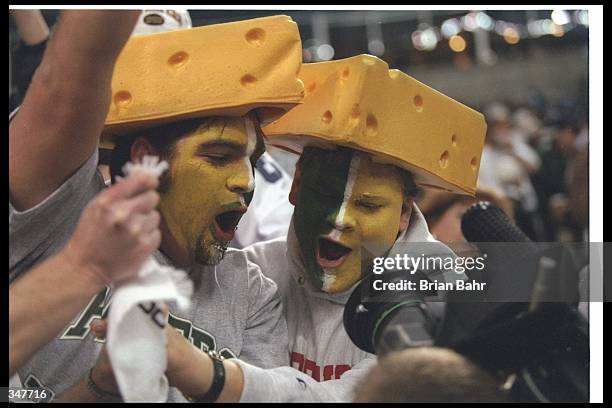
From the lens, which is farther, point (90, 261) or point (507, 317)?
point (507, 317)

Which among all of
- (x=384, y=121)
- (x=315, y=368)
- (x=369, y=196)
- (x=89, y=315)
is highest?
(x=384, y=121)

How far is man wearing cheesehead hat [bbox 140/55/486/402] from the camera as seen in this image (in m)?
1.20

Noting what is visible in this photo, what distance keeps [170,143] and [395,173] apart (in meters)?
0.32

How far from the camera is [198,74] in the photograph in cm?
114

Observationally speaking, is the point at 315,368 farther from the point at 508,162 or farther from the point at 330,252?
the point at 508,162

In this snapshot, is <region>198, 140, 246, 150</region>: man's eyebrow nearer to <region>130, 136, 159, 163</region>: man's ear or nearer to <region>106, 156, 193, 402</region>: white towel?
<region>130, 136, 159, 163</region>: man's ear

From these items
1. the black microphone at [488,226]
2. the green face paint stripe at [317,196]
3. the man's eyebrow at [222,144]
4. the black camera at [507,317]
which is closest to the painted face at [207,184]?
the man's eyebrow at [222,144]

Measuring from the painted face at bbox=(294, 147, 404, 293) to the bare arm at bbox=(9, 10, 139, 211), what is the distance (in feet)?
1.10

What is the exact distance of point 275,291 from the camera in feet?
4.17

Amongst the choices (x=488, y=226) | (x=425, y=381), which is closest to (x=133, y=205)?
(x=425, y=381)

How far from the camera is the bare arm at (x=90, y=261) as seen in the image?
944 mm

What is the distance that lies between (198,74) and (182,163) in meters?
0.12

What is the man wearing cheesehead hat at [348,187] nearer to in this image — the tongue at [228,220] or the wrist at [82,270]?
the tongue at [228,220]
